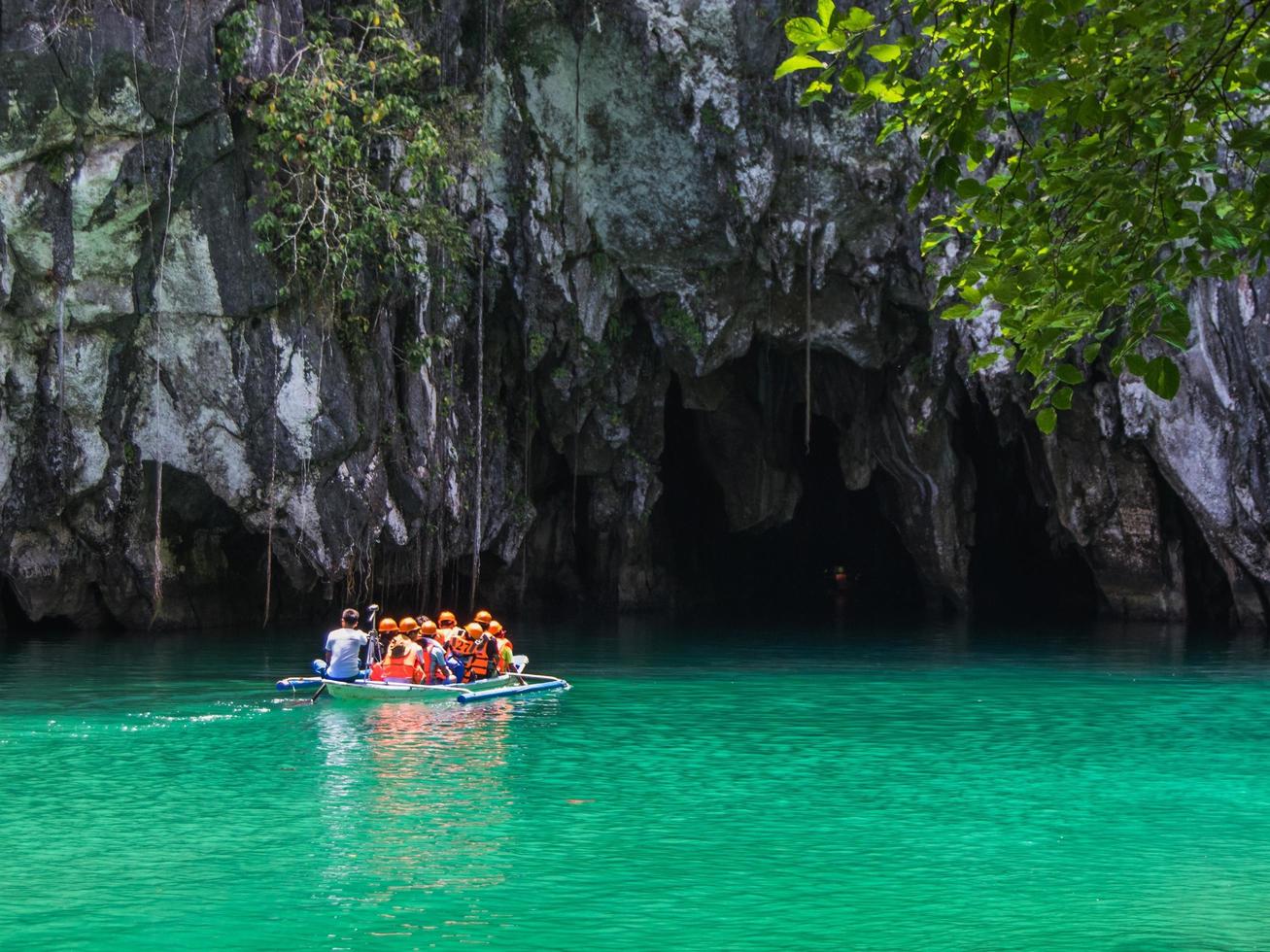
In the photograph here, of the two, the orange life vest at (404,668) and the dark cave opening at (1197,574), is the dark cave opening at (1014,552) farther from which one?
the orange life vest at (404,668)

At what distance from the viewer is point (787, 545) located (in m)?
45.0

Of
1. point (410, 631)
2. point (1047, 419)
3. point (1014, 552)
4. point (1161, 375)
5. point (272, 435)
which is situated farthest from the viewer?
point (1014, 552)

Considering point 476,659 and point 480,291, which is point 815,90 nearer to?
point 476,659

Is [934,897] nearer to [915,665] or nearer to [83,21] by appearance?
[915,665]

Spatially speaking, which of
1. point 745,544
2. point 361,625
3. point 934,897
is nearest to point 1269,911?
point 934,897

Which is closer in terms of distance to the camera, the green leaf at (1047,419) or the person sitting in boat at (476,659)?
the green leaf at (1047,419)

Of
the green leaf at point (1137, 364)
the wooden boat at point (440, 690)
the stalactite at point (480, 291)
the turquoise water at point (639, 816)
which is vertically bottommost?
the turquoise water at point (639, 816)

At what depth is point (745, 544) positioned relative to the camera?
43.5 m

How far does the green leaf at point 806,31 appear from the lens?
202 inches

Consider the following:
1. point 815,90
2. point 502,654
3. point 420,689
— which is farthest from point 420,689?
point 815,90

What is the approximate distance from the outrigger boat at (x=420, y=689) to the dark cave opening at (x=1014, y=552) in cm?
1644

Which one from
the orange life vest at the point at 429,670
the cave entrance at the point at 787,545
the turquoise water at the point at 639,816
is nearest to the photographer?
the turquoise water at the point at 639,816

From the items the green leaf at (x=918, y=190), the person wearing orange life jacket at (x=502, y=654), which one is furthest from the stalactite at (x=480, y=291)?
the green leaf at (x=918, y=190)

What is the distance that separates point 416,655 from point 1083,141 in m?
13.1
